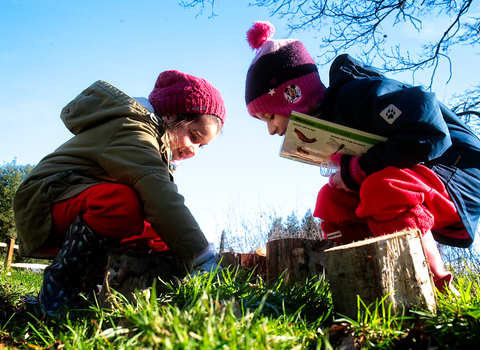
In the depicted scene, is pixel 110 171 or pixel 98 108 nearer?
pixel 110 171

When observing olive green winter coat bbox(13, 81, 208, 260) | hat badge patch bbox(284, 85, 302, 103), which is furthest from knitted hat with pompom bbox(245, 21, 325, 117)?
olive green winter coat bbox(13, 81, 208, 260)

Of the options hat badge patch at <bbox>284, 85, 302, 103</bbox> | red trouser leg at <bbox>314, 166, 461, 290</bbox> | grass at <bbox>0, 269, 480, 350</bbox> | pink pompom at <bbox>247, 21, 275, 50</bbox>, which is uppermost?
pink pompom at <bbox>247, 21, 275, 50</bbox>

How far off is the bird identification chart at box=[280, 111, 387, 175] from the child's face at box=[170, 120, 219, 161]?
0.68 meters

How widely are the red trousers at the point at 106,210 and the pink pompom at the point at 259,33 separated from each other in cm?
180

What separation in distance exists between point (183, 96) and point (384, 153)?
1553mm

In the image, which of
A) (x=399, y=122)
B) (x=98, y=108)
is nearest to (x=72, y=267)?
(x=98, y=108)

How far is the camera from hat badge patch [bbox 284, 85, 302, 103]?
8.91ft

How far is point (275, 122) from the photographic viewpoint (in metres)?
2.81

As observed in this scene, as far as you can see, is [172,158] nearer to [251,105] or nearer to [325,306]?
[251,105]

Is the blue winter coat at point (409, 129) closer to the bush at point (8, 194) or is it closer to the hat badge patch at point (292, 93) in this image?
the hat badge patch at point (292, 93)

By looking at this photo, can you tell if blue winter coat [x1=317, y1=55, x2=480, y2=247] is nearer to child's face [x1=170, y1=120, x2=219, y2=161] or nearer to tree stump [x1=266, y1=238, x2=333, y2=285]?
tree stump [x1=266, y1=238, x2=333, y2=285]

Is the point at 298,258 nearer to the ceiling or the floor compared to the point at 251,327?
nearer to the ceiling

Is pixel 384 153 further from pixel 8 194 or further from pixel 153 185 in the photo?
pixel 8 194

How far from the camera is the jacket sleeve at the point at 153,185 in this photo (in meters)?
2.04
